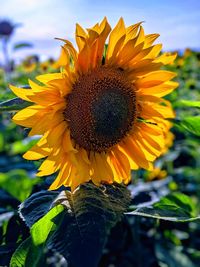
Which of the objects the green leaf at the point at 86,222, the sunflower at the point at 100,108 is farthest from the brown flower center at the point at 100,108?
the green leaf at the point at 86,222

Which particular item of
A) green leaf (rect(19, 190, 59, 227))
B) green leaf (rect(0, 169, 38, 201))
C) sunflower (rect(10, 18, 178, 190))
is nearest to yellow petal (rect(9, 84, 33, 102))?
sunflower (rect(10, 18, 178, 190))

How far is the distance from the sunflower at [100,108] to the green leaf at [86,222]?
Answer: 0.05m

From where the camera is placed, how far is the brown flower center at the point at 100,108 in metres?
1.00

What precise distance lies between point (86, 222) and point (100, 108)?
0.25 metres

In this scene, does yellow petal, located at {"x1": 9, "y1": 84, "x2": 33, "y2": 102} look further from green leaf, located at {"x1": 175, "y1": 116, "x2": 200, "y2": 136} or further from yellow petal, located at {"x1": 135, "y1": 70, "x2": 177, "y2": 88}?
green leaf, located at {"x1": 175, "y1": 116, "x2": 200, "y2": 136}

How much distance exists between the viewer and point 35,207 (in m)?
0.92

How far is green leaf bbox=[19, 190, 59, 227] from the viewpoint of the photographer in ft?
2.91

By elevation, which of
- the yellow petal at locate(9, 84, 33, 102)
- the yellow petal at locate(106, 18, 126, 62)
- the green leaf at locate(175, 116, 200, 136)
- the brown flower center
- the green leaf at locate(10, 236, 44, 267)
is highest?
the yellow petal at locate(106, 18, 126, 62)

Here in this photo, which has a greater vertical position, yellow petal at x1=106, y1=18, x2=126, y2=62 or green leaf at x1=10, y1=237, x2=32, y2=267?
yellow petal at x1=106, y1=18, x2=126, y2=62

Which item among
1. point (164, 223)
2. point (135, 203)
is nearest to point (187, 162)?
point (164, 223)

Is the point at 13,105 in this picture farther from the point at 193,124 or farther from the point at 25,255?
the point at 193,124

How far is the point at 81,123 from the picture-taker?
1009mm

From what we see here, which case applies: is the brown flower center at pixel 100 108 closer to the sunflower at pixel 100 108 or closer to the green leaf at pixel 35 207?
the sunflower at pixel 100 108

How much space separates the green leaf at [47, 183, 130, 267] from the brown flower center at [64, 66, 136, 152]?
11cm
